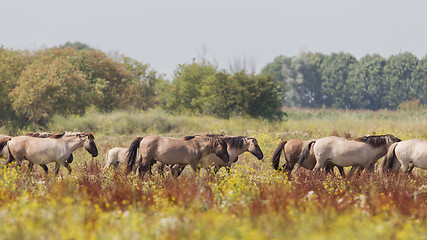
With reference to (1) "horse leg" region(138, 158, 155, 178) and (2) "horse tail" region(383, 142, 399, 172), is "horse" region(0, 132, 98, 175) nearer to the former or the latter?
(1) "horse leg" region(138, 158, 155, 178)

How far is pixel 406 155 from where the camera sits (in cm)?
1364

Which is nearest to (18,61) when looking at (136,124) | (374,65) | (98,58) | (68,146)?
(98,58)

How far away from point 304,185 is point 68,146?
6909 mm

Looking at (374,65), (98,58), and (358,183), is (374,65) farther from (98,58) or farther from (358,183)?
(358,183)

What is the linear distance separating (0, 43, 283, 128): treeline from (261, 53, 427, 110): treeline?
3607 cm

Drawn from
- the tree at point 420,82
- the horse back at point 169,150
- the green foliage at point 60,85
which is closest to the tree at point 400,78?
the tree at point 420,82

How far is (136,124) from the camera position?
32.1 meters

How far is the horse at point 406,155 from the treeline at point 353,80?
6154cm

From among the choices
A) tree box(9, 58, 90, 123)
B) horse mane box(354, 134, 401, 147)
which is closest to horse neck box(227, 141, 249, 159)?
horse mane box(354, 134, 401, 147)

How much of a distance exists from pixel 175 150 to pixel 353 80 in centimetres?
7274

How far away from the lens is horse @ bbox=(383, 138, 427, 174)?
1339 centimetres

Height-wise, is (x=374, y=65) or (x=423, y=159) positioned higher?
(x=374, y=65)

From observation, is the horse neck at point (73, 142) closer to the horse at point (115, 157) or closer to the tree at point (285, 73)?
the horse at point (115, 157)

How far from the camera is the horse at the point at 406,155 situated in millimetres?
13391
